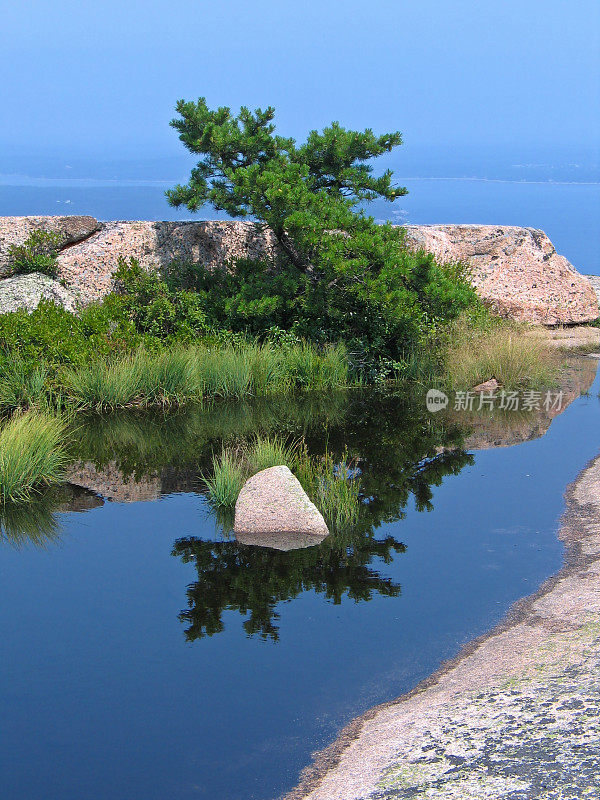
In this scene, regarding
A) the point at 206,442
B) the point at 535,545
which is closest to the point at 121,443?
the point at 206,442

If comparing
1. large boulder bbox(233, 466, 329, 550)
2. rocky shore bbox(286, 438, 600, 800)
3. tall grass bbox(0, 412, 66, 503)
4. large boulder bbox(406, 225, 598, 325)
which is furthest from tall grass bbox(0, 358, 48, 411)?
large boulder bbox(406, 225, 598, 325)

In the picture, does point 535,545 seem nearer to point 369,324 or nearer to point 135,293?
point 369,324

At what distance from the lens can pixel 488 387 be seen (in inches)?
545

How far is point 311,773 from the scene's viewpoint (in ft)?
15.4

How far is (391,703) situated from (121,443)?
21.5ft

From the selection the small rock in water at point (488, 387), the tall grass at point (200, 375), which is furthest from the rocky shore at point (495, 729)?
the tall grass at point (200, 375)

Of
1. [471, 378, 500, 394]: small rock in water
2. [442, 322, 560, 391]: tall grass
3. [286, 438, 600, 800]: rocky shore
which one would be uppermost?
[442, 322, 560, 391]: tall grass

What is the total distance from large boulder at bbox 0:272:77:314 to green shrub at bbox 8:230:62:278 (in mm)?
152

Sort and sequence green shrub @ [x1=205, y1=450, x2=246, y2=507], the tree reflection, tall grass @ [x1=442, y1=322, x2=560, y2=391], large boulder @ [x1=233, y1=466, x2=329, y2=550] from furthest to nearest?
1. tall grass @ [x1=442, y1=322, x2=560, y2=391]
2. green shrub @ [x1=205, y1=450, x2=246, y2=507]
3. large boulder @ [x1=233, y1=466, x2=329, y2=550]
4. the tree reflection

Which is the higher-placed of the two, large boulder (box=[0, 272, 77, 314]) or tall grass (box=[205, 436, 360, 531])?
large boulder (box=[0, 272, 77, 314])

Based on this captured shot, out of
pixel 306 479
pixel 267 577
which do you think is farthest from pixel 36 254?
pixel 267 577

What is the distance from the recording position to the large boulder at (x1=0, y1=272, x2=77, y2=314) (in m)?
14.4

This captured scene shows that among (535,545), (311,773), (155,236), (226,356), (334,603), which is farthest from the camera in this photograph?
(155,236)

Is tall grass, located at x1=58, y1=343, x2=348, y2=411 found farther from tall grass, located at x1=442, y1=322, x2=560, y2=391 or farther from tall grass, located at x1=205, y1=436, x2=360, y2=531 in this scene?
tall grass, located at x1=205, y1=436, x2=360, y2=531
